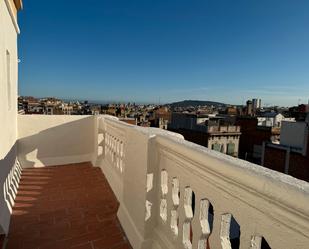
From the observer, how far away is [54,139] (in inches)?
208

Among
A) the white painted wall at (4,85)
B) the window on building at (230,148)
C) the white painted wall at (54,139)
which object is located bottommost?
the window on building at (230,148)

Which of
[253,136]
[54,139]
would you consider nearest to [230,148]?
[253,136]

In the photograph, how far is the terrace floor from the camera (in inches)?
97.7

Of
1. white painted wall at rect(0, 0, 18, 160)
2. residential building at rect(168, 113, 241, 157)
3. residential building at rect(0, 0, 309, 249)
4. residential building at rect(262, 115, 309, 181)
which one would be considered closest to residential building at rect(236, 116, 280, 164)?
residential building at rect(168, 113, 241, 157)

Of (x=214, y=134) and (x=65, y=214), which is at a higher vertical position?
(x=65, y=214)

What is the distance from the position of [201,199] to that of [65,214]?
7.62ft

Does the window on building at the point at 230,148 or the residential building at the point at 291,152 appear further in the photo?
the window on building at the point at 230,148

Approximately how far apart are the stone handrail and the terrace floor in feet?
0.98

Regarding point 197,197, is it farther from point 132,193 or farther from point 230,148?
point 230,148

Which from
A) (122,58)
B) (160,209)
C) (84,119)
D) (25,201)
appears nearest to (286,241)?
(160,209)

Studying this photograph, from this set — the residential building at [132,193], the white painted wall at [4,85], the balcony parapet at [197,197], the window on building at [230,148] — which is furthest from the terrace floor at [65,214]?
the window on building at [230,148]

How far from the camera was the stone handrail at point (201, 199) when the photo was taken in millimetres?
824

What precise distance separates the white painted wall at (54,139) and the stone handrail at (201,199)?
2993 mm

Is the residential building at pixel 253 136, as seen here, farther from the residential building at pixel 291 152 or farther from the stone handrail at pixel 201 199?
the stone handrail at pixel 201 199
